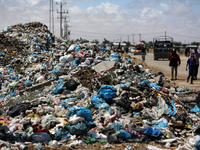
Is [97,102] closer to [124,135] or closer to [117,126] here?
[117,126]

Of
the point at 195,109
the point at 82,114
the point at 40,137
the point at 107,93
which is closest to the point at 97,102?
the point at 107,93

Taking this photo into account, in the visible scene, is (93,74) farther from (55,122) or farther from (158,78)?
(55,122)

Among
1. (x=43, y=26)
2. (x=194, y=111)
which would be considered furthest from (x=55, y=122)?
(x=43, y=26)

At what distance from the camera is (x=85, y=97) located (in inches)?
255

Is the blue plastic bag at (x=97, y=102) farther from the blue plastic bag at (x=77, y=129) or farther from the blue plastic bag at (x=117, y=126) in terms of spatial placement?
the blue plastic bag at (x=77, y=129)

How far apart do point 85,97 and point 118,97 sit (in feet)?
3.06

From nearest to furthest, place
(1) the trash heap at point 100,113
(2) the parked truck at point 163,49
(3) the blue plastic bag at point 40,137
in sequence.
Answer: (3) the blue plastic bag at point 40,137, (1) the trash heap at point 100,113, (2) the parked truck at point 163,49

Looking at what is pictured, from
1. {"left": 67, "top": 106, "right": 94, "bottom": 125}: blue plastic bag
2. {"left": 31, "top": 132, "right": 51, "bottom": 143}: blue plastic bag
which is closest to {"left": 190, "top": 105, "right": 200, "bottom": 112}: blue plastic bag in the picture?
{"left": 67, "top": 106, "right": 94, "bottom": 125}: blue plastic bag

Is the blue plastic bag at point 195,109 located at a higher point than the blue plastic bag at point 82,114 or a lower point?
lower

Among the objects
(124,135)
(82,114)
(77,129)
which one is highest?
(82,114)

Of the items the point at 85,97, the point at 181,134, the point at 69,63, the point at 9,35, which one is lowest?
the point at 181,134

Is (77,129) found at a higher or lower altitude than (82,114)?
lower

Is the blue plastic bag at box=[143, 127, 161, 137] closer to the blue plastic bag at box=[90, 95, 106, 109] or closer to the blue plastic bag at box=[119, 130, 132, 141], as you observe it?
the blue plastic bag at box=[119, 130, 132, 141]

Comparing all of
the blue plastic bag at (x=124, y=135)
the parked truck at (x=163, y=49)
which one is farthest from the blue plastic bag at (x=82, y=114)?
the parked truck at (x=163, y=49)
